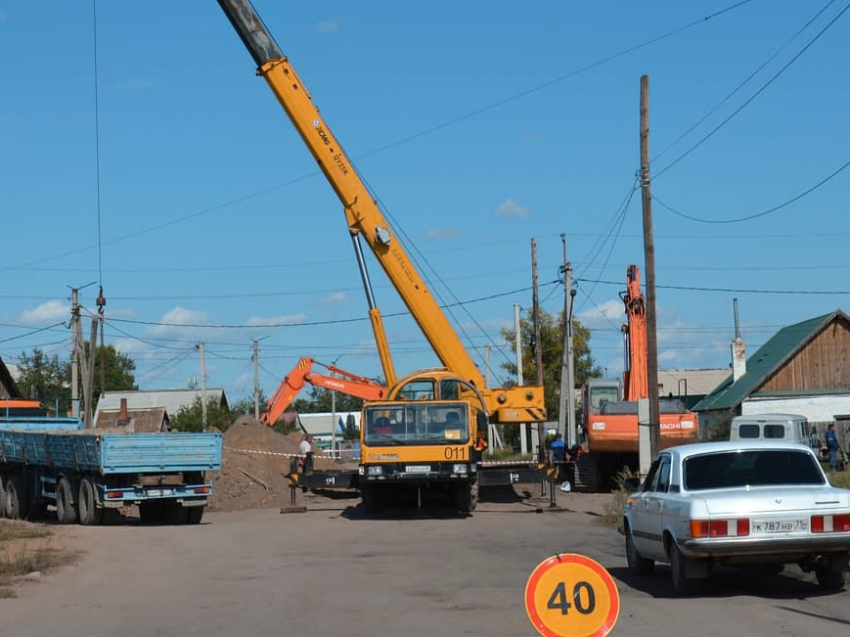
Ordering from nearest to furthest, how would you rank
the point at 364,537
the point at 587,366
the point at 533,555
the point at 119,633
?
the point at 119,633 → the point at 533,555 → the point at 364,537 → the point at 587,366

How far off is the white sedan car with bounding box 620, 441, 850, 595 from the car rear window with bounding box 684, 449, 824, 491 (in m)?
0.01

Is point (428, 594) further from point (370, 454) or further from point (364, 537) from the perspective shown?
point (370, 454)

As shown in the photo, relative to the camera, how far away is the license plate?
482 inches

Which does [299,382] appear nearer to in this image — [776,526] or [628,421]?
[628,421]

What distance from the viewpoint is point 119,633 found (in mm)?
11773

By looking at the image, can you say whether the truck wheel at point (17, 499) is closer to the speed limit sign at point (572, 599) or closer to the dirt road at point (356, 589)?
the dirt road at point (356, 589)

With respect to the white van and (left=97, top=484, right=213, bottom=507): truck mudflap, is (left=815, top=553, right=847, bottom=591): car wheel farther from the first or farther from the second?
the white van

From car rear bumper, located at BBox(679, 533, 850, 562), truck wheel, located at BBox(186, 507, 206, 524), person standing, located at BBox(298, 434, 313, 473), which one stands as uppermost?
person standing, located at BBox(298, 434, 313, 473)

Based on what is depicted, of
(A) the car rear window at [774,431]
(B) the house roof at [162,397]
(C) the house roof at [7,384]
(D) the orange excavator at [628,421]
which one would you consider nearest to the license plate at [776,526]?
(D) the orange excavator at [628,421]

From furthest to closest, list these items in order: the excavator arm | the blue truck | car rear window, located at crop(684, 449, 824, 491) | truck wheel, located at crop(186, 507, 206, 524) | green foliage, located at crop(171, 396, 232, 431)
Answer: green foliage, located at crop(171, 396, 232, 431), the excavator arm, truck wheel, located at crop(186, 507, 206, 524), the blue truck, car rear window, located at crop(684, 449, 824, 491)

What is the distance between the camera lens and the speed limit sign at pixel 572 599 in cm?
771

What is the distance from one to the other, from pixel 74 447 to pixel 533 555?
1213cm

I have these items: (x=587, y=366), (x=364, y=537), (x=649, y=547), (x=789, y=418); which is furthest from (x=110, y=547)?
(x=587, y=366)

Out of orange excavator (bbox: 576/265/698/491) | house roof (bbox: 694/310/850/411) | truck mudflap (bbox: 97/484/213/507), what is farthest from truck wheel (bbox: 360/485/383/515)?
house roof (bbox: 694/310/850/411)
